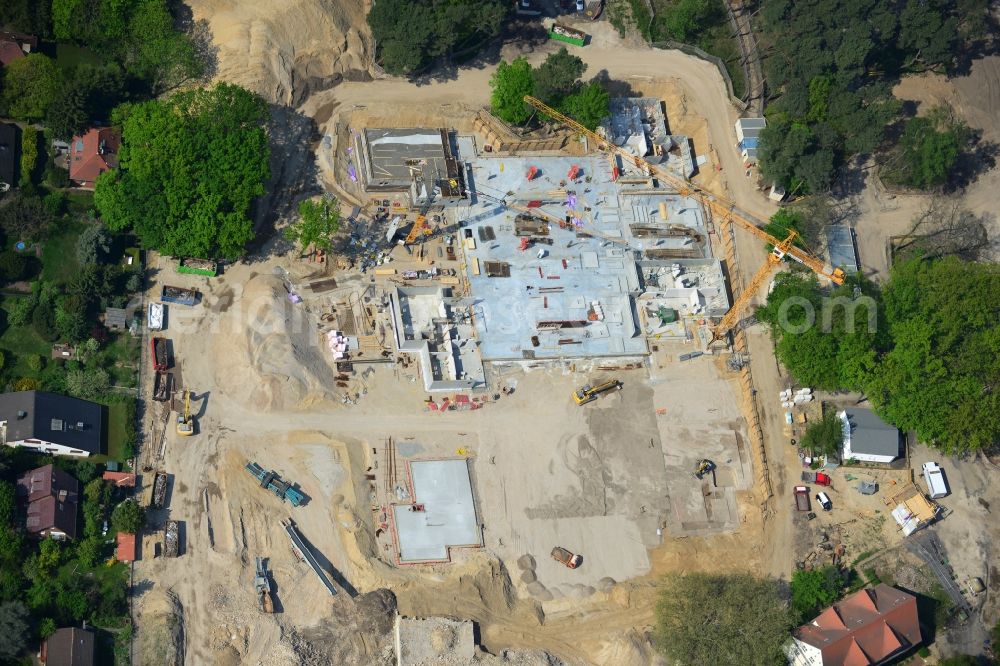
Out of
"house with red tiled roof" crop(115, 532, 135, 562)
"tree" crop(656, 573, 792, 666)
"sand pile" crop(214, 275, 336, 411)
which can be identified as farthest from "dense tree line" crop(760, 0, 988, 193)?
"house with red tiled roof" crop(115, 532, 135, 562)

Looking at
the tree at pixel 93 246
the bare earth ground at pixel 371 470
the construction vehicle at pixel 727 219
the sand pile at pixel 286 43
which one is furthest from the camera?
the construction vehicle at pixel 727 219

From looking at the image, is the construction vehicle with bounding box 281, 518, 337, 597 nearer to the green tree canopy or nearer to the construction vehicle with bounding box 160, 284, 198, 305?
the construction vehicle with bounding box 160, 284, 198, 305

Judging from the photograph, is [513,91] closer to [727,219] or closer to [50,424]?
[727,219]

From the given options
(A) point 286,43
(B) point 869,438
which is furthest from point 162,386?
(B) point 869,438

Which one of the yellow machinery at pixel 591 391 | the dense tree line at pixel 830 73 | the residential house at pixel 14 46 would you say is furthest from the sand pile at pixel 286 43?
the dense tree line at pixel 830 73

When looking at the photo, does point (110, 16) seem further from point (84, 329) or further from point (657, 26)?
point (657, 26)

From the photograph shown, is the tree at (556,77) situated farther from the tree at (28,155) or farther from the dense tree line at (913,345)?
the tree at (28,155)
